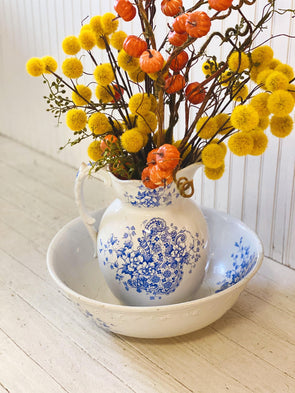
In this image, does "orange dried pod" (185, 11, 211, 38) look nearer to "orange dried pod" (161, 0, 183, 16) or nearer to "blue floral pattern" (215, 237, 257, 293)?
"orange dried pod" (161, 0, 183, 16)

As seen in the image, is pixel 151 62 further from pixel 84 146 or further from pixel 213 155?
pixel 84 146

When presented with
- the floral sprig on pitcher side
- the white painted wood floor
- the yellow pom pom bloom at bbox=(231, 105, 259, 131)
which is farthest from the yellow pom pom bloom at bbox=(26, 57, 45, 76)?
the white painted wood floor

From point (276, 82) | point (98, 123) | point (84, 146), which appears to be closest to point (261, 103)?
point (276, 82)

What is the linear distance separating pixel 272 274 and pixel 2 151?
3.78ft

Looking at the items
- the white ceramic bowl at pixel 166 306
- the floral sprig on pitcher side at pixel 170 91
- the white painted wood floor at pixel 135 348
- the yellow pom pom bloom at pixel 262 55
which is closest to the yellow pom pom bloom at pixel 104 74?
the floral sprig on pitcher side at pixel 170 91

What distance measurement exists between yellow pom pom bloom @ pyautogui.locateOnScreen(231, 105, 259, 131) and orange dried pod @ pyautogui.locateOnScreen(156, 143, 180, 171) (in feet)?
0.31

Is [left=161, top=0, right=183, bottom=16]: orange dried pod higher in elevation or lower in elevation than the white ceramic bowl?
higher

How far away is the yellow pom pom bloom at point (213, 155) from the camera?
0.81m

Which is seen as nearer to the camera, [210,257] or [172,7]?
[172,7]

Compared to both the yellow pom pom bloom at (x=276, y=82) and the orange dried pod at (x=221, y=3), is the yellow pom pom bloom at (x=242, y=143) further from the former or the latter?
the orange dried pod at (x=221, y=3)

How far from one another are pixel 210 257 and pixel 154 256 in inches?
10.0

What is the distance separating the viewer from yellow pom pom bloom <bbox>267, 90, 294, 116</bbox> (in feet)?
2.37

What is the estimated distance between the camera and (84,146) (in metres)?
1.69

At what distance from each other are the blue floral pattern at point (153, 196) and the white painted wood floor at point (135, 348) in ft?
0.81
